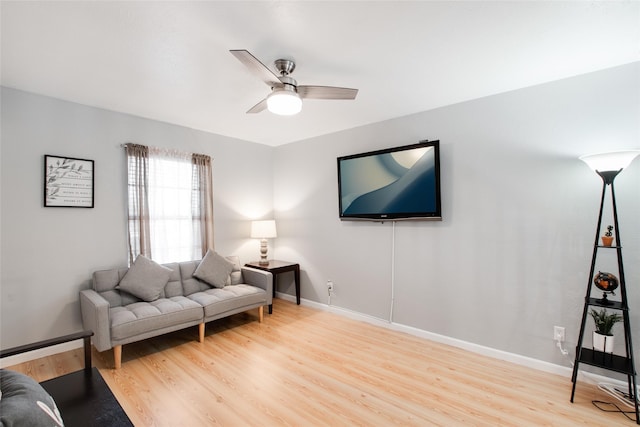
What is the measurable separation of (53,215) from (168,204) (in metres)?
1.10

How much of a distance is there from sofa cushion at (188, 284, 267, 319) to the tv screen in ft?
4.92

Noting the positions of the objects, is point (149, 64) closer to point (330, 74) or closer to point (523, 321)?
point (330, 74)

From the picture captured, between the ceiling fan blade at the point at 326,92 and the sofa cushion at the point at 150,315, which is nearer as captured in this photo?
the ceiling fan blade at the point at 326,92

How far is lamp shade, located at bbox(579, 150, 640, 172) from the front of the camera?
2015 mm

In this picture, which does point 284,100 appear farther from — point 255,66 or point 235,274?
point 235,274

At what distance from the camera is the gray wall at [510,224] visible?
7.73 ft

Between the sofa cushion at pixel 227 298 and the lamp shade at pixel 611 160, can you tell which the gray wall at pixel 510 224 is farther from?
the sofa cushion at pixel 227 298

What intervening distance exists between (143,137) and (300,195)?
2201 millimetres

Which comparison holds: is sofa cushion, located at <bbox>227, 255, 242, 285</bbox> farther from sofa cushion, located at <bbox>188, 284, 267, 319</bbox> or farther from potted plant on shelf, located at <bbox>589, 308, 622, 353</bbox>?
potted plant on shelf, located at <bbox>589, 308, 622, 353</bbox>

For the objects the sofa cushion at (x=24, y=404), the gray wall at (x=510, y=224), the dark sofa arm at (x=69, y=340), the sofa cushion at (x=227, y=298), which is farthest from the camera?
the sofa cushion at (x=227, y=298)

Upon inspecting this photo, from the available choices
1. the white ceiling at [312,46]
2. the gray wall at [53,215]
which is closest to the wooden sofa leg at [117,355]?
the gray wall at [53,215]

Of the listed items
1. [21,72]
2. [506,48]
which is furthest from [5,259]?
[506,48]

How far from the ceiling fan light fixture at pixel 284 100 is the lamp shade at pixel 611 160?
7.19 feet

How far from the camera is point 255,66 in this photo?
1877 millimetres
